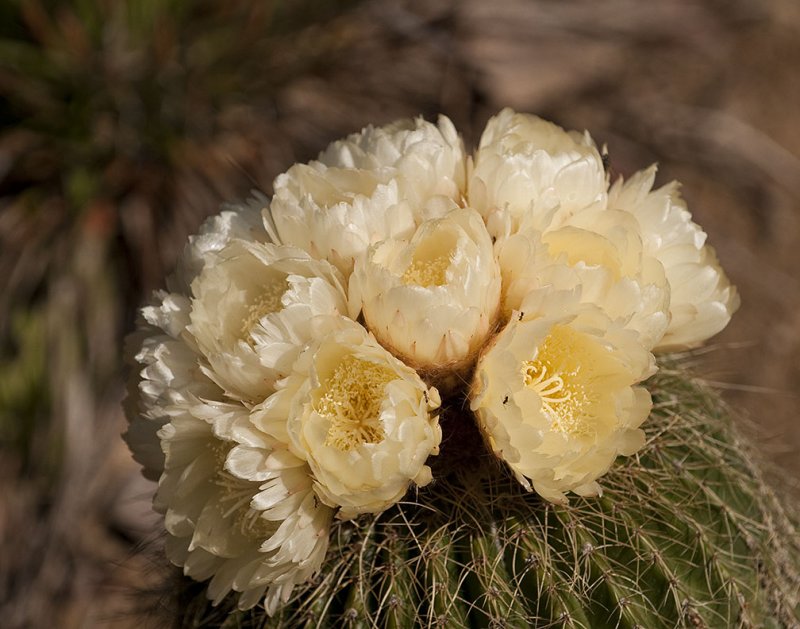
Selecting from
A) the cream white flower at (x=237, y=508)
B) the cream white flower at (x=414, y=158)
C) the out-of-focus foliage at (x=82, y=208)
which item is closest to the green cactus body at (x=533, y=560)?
the cream white flower at (x=237, y=508)

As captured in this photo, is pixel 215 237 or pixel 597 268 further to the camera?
pixel 215 237

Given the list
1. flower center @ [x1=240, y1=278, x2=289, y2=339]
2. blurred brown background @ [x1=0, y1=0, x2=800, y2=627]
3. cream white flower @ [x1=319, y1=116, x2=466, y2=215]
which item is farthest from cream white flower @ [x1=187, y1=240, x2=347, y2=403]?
blurred brown background @ [x1=0, y1=0, x2=800, y2=627]

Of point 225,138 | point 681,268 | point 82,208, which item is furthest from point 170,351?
point 225,138

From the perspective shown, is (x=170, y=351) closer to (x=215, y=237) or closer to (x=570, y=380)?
(x=215, y=237)

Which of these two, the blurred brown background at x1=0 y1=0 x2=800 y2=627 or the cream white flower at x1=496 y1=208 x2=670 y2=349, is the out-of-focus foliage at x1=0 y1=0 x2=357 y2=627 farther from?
the cream white flower at x1=496 y1=208 x2=670 y2=349

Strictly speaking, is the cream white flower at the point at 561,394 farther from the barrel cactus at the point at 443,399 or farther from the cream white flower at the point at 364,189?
the cream white flower at the point at 364,189
